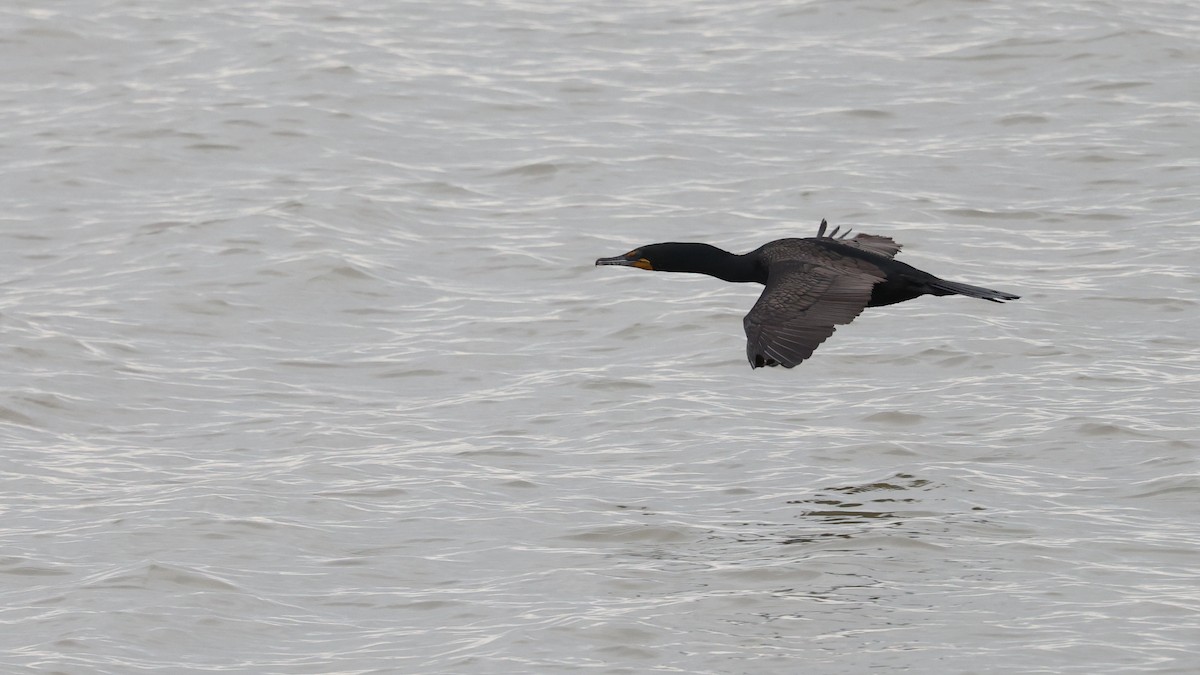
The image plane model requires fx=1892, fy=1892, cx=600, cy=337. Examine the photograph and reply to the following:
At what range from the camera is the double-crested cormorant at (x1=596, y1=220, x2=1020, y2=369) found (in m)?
8.99

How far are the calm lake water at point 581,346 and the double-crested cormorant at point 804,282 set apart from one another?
95 centimetres

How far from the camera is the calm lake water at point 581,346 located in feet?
26.9

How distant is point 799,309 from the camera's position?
30.4ft

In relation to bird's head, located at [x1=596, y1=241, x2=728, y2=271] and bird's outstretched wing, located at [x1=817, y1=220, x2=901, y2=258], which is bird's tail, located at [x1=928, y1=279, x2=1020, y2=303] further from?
bird's head, located at [x1=596, y1=241, x2=728, y2=271]

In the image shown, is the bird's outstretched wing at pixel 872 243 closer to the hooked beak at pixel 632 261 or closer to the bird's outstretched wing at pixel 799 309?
the bird's outstretched wing at pixel 799 309

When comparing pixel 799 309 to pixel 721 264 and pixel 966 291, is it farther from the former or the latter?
pixel 721 264

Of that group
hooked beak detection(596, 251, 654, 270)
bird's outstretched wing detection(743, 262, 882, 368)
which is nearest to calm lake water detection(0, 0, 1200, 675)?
bird's outstretched wing detection(743, 262, 882, 368)

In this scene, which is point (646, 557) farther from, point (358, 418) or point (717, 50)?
point (717, 50)

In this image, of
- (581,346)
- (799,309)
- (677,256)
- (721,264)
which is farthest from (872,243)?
(581,346)

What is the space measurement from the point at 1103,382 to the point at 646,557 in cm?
401

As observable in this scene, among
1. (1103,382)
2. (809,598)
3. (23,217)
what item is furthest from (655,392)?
(23,217)

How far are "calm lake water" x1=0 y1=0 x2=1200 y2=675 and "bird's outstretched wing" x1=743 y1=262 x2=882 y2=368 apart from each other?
0.93m

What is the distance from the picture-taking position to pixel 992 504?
31.1 ft

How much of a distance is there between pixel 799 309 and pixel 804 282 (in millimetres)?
422
